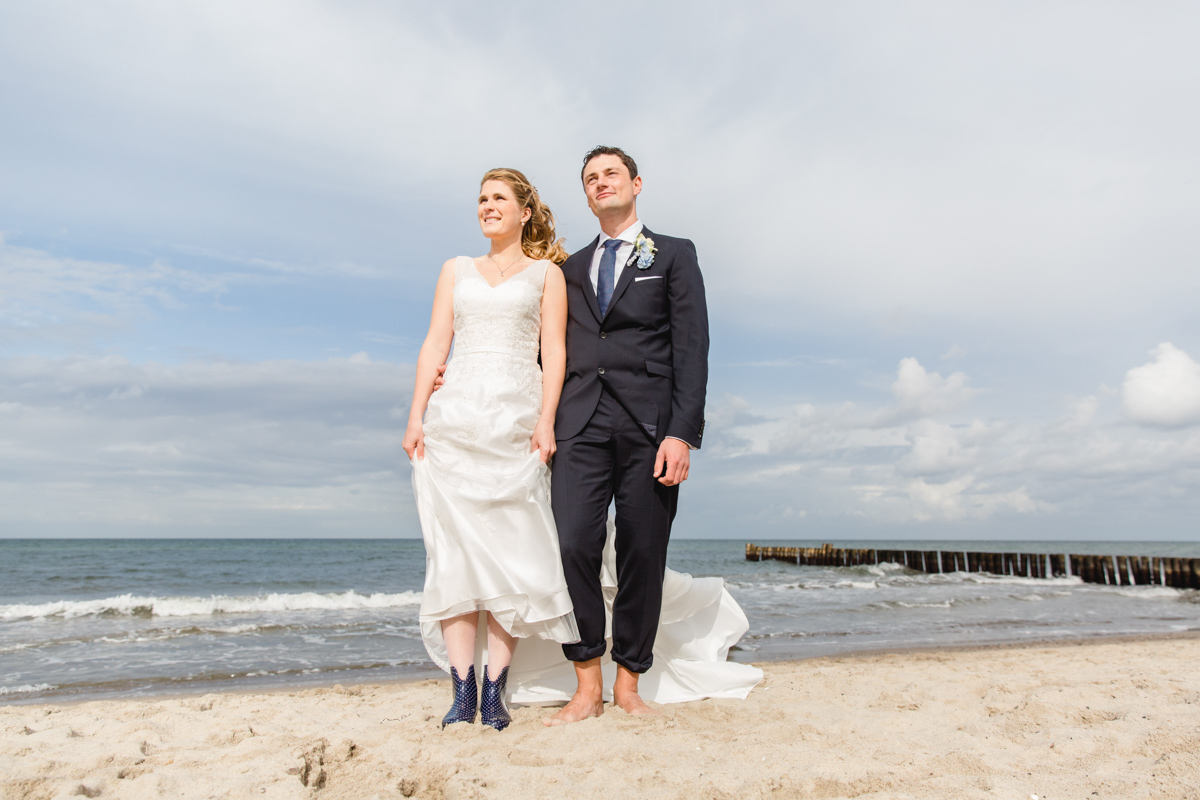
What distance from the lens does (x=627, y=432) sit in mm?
3150

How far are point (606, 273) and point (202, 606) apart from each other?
11.0 metres

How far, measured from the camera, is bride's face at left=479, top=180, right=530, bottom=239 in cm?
334

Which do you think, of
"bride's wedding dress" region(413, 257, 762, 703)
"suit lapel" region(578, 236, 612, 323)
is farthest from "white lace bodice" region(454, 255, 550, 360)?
"suit lapel" region(578, 236, 612, 323)

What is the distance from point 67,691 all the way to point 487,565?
404 centimetres

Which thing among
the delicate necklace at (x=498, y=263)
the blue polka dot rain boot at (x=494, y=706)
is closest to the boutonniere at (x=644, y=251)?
the delicate necklace at (x=498, y=263)

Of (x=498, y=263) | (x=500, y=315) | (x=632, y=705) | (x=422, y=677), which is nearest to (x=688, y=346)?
(x=500, y=315)

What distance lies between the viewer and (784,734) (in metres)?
2.88

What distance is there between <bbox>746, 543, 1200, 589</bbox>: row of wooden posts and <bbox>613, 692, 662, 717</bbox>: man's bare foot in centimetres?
2032

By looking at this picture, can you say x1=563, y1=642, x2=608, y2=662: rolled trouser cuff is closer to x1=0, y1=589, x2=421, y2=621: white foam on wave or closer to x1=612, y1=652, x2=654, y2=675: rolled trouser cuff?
x1=612, y1=652, x2=654, y2=675: rolled trouser cuff

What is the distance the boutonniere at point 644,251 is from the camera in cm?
327

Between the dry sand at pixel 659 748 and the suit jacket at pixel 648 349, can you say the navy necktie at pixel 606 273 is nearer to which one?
the suit jacket at pixel 648 349

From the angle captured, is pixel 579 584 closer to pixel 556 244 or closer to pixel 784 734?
pixel 784 734

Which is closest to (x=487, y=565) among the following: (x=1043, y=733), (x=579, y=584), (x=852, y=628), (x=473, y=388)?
(x=579, y=584)

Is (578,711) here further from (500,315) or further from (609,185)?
(609,185)
